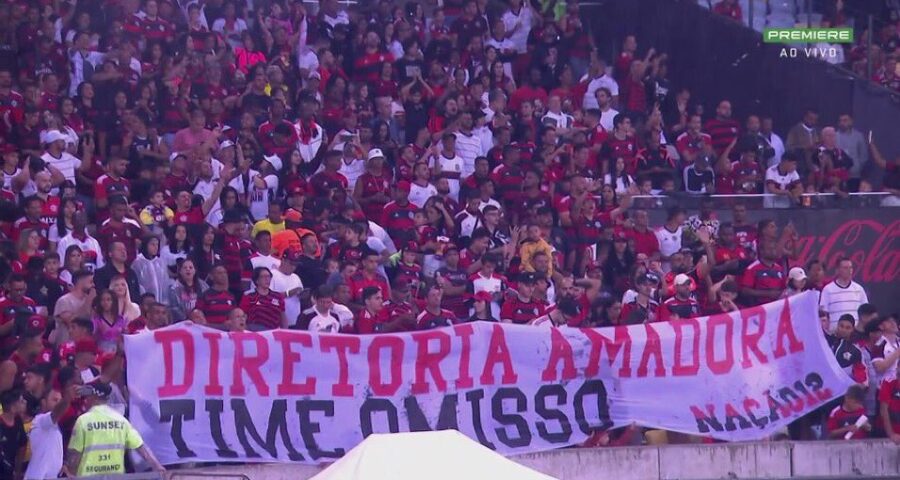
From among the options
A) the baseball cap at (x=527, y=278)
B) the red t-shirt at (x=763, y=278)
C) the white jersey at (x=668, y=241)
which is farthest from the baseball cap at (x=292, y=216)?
the red t-shirt at (x=763, y=278)

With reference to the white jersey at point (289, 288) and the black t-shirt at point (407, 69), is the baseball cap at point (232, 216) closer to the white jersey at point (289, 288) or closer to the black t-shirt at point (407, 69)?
the white jersey at point (289, 288)

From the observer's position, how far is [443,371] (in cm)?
1451

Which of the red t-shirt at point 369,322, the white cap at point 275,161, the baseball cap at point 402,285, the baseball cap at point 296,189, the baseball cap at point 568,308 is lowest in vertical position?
the red t-shirt at point 369,322

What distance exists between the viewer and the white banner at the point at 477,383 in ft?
45.2

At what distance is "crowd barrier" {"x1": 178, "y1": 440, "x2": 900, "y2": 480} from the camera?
573 inches

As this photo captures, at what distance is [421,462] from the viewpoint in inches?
431

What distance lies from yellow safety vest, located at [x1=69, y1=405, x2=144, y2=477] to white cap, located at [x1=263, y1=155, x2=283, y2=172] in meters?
6.50

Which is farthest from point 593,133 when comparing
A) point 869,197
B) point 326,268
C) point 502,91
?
point 326,268

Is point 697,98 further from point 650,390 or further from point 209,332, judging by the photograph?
point 209,332

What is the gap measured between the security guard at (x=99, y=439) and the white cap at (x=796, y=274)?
7646 millimetres

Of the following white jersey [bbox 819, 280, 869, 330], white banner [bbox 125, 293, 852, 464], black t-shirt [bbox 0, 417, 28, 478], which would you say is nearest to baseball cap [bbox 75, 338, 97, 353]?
white banner [bbox 125, 293, 852, 464]

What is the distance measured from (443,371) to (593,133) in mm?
6551

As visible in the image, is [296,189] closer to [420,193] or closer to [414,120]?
[420,193]

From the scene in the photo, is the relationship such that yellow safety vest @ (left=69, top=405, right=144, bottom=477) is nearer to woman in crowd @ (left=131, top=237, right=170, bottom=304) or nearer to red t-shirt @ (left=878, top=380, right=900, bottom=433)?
woman in crowd @ (left=131, top=237, right=170, bottom=304)
